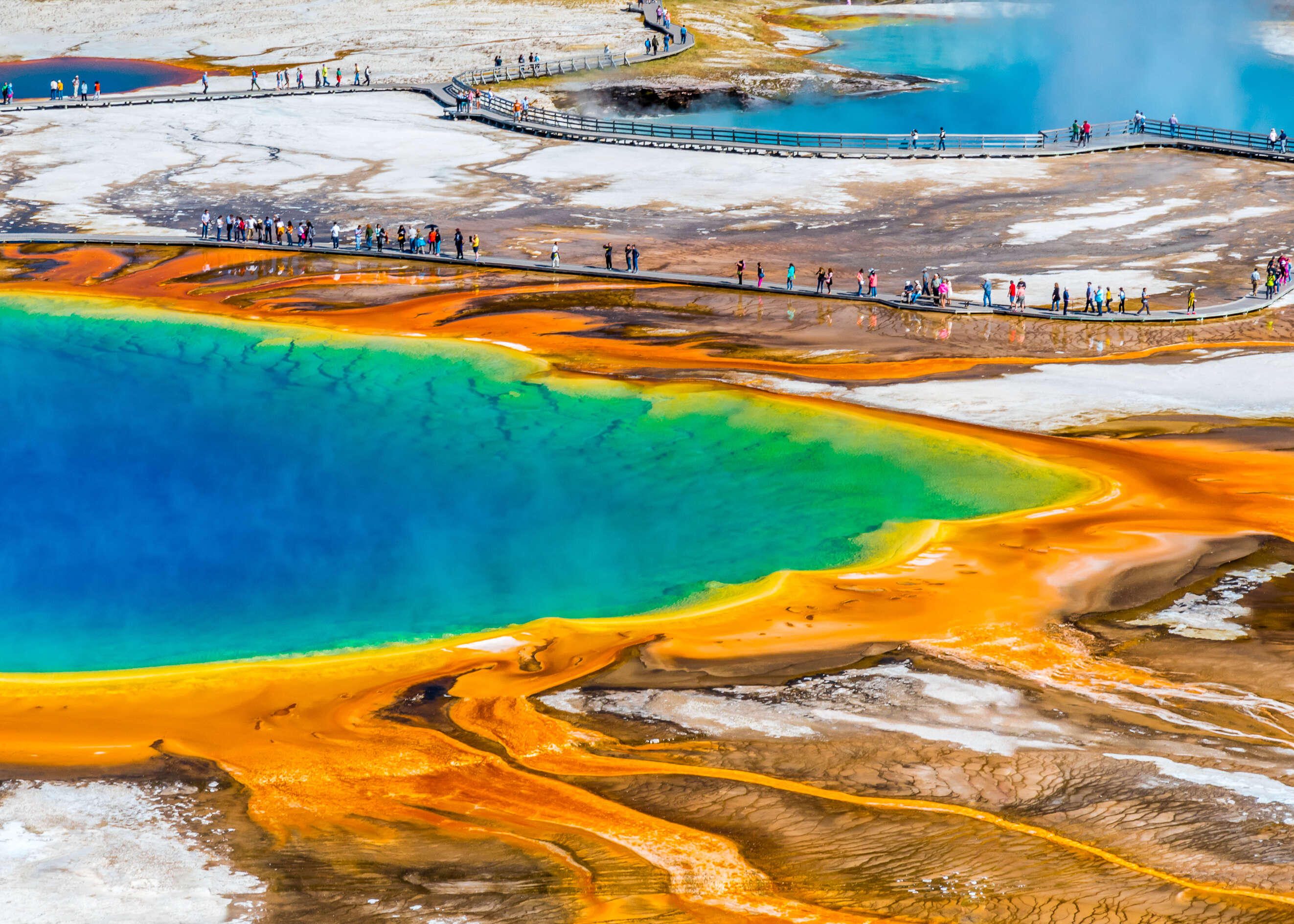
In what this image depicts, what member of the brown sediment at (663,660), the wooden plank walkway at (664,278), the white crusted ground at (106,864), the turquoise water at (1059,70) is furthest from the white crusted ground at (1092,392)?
the turquoise water at (1059,70)

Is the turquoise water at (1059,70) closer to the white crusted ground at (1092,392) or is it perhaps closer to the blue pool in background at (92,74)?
the blue pool in background at (92,74)

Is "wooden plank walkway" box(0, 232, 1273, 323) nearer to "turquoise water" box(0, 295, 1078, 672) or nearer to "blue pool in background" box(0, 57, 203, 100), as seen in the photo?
"turquoise water" box(0, 295, 1078, 672)

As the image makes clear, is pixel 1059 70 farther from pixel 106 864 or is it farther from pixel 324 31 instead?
pixel 106 864

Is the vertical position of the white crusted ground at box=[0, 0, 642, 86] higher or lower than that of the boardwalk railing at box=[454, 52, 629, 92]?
higher

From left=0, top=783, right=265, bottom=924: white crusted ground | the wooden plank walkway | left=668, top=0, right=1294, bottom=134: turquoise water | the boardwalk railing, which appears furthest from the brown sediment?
the boardwalk railing

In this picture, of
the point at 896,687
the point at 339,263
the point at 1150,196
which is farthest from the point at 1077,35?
the point at 896,687
